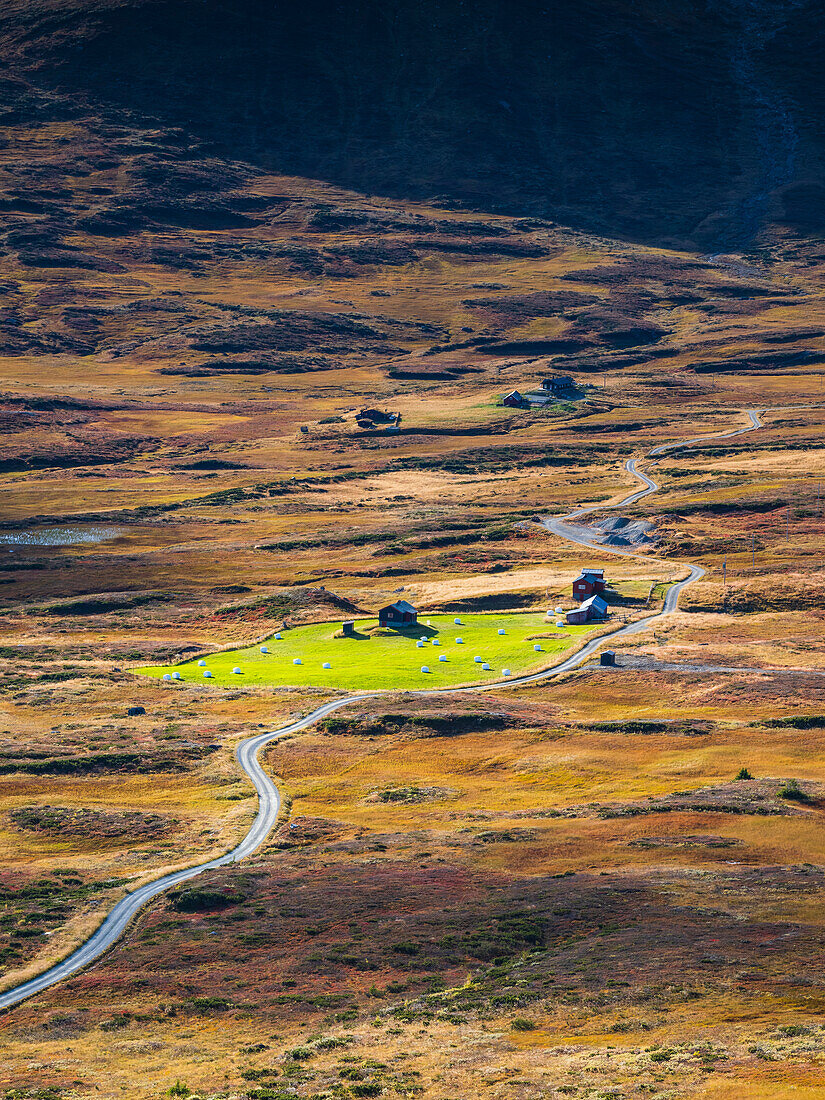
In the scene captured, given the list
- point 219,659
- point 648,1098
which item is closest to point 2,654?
point 219,659

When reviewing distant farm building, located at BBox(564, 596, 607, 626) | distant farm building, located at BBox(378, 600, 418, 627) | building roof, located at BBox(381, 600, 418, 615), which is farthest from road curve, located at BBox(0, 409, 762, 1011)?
building roof, located at BBox(381, 600, 418, 615)

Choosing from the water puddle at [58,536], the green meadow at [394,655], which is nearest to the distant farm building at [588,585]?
the green meadow at [394,655]

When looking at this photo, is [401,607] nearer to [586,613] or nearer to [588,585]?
[586,613]

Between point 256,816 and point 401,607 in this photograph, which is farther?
point 401,607

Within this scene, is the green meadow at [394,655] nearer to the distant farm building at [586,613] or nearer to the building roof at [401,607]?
the distant farm building at [586,613]

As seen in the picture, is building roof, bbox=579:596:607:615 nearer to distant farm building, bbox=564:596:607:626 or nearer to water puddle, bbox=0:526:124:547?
distant farm building, bbox=564:596:607:626

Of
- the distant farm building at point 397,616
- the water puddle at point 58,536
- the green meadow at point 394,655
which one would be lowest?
the water puddle at point 58,536

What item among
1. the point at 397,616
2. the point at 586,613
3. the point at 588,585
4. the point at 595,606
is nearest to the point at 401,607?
the point at 397,616
